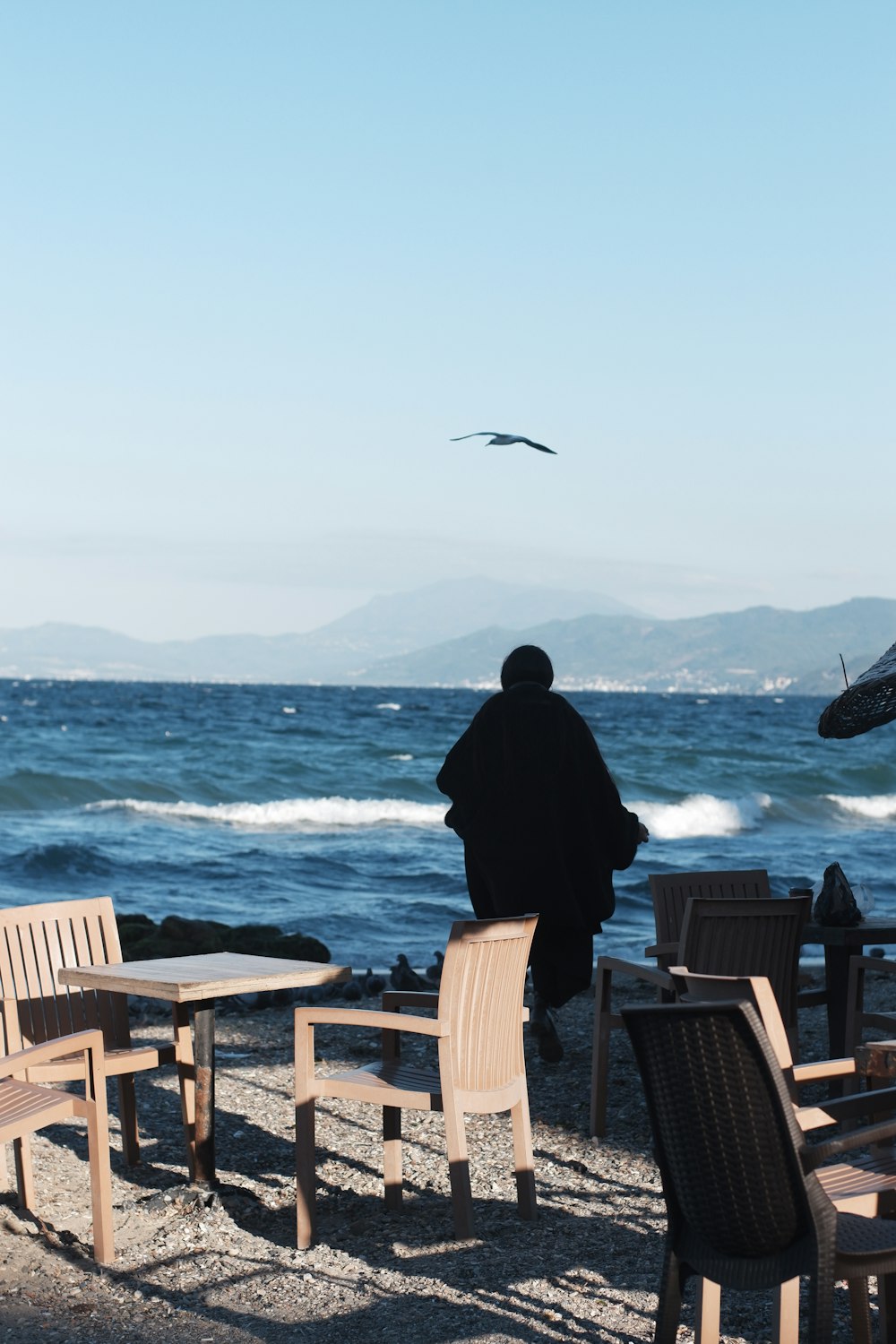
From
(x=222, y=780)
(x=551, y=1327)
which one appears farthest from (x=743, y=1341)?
(x=222, y=780)

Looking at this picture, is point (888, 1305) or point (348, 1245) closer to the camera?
point (888, 1305)

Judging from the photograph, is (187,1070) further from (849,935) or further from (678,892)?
(849,935)

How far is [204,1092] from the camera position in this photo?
478cm

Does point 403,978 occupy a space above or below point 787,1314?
below

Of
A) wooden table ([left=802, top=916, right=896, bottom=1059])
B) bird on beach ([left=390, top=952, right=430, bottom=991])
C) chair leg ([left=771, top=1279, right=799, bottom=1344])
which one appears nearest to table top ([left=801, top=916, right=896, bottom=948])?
wooden table ([left=802, top=916, right=896, bottom=1059])

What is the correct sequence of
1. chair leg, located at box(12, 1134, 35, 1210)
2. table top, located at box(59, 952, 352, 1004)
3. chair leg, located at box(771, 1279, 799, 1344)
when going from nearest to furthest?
chair leg, located at box(771, 1279, 799, 1344), table top, located at box(59, 952, 352, 1004), chair leg, located at box(12, 1134, 35, 1210)

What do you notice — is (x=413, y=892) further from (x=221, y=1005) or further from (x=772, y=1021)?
(x=772, y=1021)

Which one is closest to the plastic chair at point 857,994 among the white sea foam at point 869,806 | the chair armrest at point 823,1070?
the chair armrest at point 823,1070

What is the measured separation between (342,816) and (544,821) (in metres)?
18.1

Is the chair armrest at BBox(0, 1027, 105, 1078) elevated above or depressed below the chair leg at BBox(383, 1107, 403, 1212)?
above

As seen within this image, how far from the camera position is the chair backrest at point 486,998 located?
168 inches

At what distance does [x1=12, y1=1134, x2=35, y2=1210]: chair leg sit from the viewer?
15.3 feet

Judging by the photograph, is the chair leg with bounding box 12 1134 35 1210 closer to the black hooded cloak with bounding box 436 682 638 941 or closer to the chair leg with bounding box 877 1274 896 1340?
the black hooded cloak with bounding box 436 682 638 941

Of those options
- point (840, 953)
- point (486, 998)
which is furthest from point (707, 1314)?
point (840, 953)
